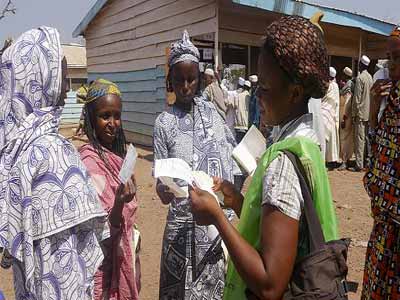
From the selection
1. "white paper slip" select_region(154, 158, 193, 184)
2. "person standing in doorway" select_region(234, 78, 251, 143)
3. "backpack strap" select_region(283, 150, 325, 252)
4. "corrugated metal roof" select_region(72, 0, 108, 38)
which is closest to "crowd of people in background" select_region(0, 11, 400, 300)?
"backpack strap" select_region(283, 150, 325, 252)

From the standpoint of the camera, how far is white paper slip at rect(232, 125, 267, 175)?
1.87 metres

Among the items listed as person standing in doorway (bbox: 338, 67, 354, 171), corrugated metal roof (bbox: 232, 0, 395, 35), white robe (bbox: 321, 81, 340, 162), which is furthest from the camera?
person standing in doorway (bbox: 338, 67, 354, 171)

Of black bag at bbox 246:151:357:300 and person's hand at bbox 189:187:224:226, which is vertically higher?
person's hand at bbox 189:187:224:226

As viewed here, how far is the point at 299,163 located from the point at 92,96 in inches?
56.0

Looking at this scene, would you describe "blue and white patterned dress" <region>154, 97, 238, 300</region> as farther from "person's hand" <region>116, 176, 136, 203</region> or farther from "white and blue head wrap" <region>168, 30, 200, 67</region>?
→ "person's hand" <region>116, 176, 136, 203</region>

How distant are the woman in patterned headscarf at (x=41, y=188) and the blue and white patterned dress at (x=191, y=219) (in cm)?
69

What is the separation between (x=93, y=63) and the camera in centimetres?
1469

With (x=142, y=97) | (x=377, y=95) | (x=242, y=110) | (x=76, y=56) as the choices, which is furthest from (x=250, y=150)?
(x=76, y=56)

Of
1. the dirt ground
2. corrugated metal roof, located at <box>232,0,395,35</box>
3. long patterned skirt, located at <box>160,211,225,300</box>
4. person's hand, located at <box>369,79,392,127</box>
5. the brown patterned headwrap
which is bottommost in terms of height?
the dirt ground

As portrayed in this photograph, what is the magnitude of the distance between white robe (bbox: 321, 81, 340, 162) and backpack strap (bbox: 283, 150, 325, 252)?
7349mm

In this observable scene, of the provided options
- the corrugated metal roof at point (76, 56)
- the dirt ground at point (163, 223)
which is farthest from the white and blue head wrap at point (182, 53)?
the corrugated metal roof at point (76, 56)

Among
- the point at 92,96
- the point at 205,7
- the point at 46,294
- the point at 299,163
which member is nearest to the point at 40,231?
the point at 46,294

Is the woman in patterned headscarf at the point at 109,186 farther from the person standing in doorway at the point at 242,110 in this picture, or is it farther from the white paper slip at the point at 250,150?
the person standing in doorway at the point at 242,110

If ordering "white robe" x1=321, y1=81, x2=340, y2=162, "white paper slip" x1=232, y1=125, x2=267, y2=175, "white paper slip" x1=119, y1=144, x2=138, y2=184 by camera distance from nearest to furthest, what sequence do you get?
"white paper slip" x1=232, y1=125, x2=267, y2=175
"white paper slip" x1=119, y1=144, x2=138, y2=184
"white robe" x1=321, y1=81, x2=340, y2=162
